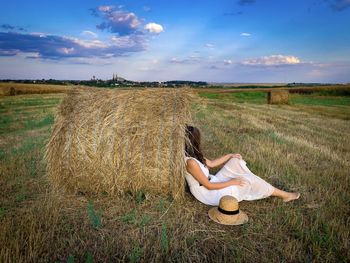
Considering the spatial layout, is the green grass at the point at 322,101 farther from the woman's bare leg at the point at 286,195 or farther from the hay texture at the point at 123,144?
the hay texture at the point at 123,144

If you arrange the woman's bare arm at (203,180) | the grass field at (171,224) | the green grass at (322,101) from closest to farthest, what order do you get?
the grass field at (171,224), the woman's bare arm at (203,180), the green grass at (322,101)

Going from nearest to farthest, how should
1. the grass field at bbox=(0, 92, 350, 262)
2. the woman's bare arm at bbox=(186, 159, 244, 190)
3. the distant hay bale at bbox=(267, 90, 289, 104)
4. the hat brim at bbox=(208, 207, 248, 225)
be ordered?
the grass field at bbox=(0, 92, 350, 262) → the hat brim at bbox=(208, 207, 248, 225) → the woman's bare arm at bbox=(186, 159, 244, 190) → the distant hay bale at bbox=(267, 90, 289, 104)

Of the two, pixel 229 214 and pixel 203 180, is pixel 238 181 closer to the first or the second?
pixel 203 180

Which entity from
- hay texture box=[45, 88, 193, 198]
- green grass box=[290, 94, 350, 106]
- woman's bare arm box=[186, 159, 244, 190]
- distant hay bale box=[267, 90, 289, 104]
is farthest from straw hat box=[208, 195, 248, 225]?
green grass box=[290, 94, 350, 106]

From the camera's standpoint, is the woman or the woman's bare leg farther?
the woman's bare leg

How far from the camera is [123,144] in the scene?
4777 mm

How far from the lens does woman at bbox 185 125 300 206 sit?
470cm

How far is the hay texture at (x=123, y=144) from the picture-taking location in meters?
4.75

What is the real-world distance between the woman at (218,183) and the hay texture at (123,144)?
163 millimetres

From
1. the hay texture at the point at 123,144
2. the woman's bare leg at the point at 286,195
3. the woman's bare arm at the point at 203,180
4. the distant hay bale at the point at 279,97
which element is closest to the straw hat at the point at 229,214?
→ the woman's bare arm at the point at 203,180

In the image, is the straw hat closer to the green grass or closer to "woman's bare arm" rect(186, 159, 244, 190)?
"woman's bare arm" rect(186, 159, 244, 190)

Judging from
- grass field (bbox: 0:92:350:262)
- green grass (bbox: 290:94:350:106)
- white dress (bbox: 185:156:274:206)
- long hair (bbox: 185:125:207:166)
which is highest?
long hair (bbox: 185:125:207:166)

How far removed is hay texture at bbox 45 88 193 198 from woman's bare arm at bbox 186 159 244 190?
13 centimetres

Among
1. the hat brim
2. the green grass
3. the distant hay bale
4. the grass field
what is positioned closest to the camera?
the grass field
